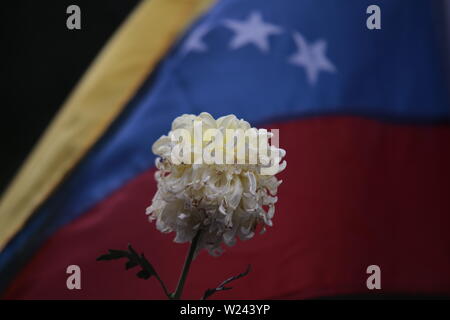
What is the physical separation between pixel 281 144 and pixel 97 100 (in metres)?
0.58

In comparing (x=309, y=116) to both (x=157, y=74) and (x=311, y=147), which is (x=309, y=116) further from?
(x=157, y=74)

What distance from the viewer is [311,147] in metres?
1.73

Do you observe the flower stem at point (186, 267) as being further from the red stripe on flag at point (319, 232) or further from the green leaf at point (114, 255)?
the red stripe on flag at point (319, 232)

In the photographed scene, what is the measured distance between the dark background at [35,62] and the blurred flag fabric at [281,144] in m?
0.09

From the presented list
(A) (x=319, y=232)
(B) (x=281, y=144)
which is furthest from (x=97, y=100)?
(A) (x=319, y=232)

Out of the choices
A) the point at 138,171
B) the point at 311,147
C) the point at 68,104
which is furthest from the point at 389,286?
the point at 68,104

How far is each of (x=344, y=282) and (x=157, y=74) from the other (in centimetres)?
85

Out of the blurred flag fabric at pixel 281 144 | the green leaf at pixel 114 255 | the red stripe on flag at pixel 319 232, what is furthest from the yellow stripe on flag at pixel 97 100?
the green leaf at pixel 114 255

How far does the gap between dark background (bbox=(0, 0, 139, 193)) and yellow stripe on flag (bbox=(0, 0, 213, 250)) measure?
53mm

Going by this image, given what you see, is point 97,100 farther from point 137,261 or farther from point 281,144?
point 137,261

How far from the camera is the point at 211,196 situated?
0.60m

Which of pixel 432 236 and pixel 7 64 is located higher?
pixel 7 64

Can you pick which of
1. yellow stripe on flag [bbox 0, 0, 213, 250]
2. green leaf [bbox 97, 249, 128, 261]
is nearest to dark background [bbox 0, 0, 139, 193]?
yellow stripe on flag [bbox 0, 0, 213, 250]

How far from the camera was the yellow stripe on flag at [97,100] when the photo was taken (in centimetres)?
163
